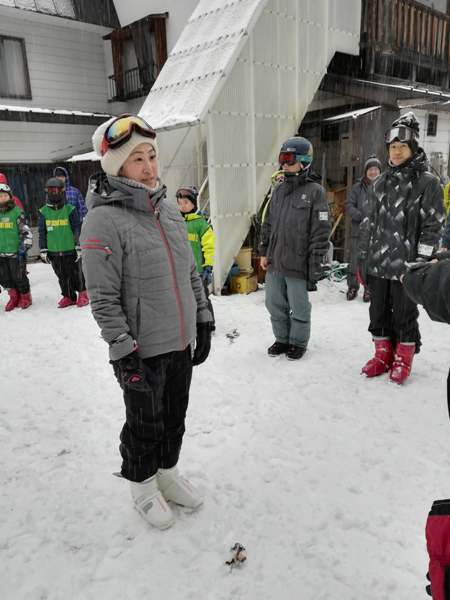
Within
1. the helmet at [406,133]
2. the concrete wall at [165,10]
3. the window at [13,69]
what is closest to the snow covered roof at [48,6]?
the window at [13,69]

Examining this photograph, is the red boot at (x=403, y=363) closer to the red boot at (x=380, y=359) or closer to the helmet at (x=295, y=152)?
the red boot at (x=380, y=359)

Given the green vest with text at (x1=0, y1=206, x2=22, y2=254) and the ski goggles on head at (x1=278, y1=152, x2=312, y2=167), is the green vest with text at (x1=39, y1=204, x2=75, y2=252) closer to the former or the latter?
the green vest with text at (x1=0, y1=206, x2=22, y2=254)

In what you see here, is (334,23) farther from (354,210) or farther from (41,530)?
(41,530)

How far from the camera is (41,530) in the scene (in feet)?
7.93

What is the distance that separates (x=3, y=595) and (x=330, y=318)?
15.8 feet

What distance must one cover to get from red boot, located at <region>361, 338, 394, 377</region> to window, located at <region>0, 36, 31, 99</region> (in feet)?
41.1

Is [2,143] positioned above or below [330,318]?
above

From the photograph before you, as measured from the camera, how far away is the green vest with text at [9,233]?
6.78 meters

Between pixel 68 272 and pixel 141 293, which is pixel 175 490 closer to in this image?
pixel 141 293

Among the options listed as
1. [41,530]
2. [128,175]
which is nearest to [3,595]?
[41,530]

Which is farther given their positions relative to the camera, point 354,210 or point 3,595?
point 354,210

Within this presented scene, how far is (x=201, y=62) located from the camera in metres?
7.09

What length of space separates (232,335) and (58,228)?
11.9 ft

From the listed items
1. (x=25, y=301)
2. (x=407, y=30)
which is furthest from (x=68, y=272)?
(x=407, y=30)
